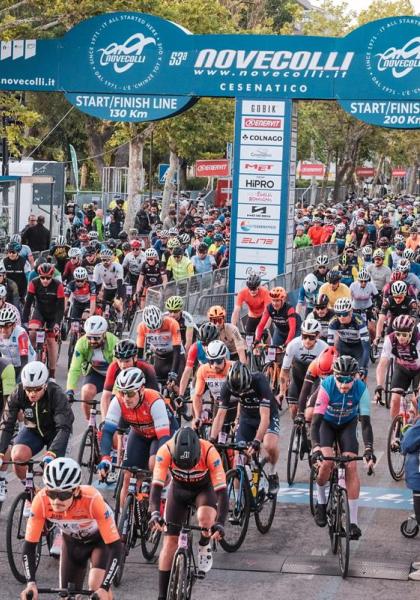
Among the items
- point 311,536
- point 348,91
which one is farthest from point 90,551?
point 348,91

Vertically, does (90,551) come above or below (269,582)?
above

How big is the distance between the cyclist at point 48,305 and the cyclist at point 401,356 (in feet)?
19.3

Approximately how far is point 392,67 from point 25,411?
46.8 ft

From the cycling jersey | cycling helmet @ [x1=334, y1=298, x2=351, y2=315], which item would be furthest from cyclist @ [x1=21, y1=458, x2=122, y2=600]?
cycling helmet @ [x1=334, y1=298, x2=351, y2=315]

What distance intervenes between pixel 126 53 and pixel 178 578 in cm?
1685

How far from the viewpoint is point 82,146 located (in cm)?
6894

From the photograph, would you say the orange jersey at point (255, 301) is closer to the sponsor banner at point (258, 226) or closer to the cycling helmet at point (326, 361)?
the sponsor banner at point (258, 226)

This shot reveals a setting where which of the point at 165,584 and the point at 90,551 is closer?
the point at 90,551

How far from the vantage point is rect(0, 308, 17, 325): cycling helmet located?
1420 centimetres

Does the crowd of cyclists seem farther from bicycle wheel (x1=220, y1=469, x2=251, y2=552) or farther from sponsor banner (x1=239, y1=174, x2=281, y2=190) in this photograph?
sponsor banner (x1=239, y1=174, x2=281, y2=190)

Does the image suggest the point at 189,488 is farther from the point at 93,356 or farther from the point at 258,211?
the point at 258,211

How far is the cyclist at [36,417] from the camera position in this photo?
10672 mm

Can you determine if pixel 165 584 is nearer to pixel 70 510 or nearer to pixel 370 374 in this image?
pixel 70 510

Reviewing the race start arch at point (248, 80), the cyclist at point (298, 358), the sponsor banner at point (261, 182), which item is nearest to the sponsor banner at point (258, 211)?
the race start arch at point (248, 80)
